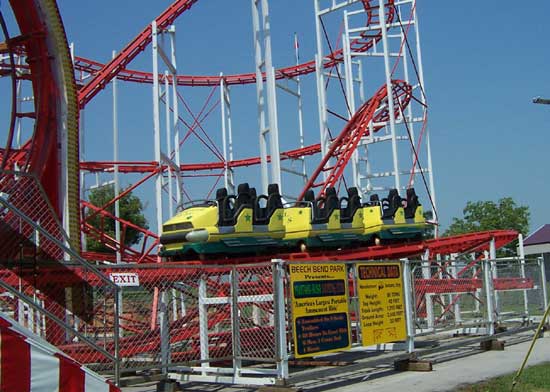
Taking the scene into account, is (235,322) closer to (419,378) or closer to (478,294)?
(419,378)

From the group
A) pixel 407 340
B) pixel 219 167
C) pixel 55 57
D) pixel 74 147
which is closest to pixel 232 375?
pixel 407 340

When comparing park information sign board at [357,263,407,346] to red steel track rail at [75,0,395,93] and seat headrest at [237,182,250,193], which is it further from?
red steel track rail at [75,0,395,93]

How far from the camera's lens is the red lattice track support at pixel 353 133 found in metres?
22.5

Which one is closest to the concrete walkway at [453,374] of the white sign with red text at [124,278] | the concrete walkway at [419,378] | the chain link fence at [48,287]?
the concrete walkway at [419,378]

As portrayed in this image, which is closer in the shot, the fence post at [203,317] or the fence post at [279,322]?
the fence post at [279,322]

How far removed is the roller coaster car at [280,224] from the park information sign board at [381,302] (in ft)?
10.5

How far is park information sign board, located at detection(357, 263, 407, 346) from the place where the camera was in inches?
386

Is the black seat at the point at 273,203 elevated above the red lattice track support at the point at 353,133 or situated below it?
below

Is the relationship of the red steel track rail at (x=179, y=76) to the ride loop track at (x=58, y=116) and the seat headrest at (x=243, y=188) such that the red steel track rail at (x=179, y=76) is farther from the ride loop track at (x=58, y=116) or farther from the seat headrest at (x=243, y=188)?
the seat headrest at (x=243, y=188)

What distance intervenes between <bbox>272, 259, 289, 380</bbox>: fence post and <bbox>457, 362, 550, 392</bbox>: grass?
80.3 inches

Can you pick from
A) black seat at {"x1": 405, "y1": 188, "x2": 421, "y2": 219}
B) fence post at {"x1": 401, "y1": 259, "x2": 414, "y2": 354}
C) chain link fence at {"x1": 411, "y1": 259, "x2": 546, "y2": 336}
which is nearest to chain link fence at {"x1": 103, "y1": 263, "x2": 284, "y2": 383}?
fence post at {"x1": 401, "y1": 259, "x2": 414, "y2": 354}

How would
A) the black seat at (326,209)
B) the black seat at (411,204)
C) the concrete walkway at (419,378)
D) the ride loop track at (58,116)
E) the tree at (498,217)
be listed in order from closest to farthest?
the concrete walkway at (419,378) → the ride loop track at (58,116) → the black seat at (326,209) → the black seat at (411,204) → the tree at (498,217)

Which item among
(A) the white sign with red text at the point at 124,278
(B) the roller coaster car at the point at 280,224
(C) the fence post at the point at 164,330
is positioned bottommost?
(C) the fence post at the point at 164,330

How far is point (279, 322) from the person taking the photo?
27.6ft
